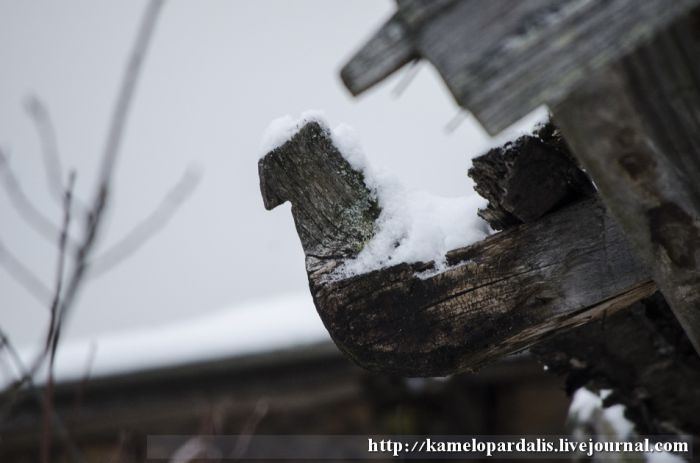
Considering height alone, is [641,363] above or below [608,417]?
above

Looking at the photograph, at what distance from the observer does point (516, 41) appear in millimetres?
646

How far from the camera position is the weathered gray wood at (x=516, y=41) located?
0.64 m

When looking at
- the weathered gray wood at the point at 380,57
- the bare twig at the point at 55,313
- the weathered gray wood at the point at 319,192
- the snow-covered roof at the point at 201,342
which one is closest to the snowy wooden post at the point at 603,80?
the weathered gray wood at the point at 380,57

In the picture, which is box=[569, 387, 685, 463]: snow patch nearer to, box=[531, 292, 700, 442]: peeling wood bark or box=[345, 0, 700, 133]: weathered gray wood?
box=[531, 292, 700, 442]: peeling wood bark

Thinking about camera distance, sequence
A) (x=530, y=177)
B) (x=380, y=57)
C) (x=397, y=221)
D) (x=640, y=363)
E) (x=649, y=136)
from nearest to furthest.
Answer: (x=380, y=57), (x=649, y=136), (x=530, y=177), (x=397, y=221), (x=640, y=363)

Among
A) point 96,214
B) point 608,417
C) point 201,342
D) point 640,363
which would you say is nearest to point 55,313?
point 96,214

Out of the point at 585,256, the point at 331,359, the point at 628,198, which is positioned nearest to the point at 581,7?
the point at 628,198

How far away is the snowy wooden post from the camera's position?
0.64 meters

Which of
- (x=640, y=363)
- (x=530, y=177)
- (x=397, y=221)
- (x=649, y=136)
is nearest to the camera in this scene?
(x=649, y=136)

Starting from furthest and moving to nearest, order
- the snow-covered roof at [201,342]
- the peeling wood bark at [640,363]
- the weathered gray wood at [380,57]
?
the snow-covered roof at [201,342] → the peeling wood bark at [640,363] → the weathered gray wood at [380,57]

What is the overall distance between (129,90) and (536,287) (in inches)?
36.5

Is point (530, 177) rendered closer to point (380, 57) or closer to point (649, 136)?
point (649, 136)

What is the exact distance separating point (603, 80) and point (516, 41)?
0.47 ft

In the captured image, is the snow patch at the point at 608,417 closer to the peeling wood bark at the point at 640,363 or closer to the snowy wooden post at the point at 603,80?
the peeling wood bark at the point at 640,363
